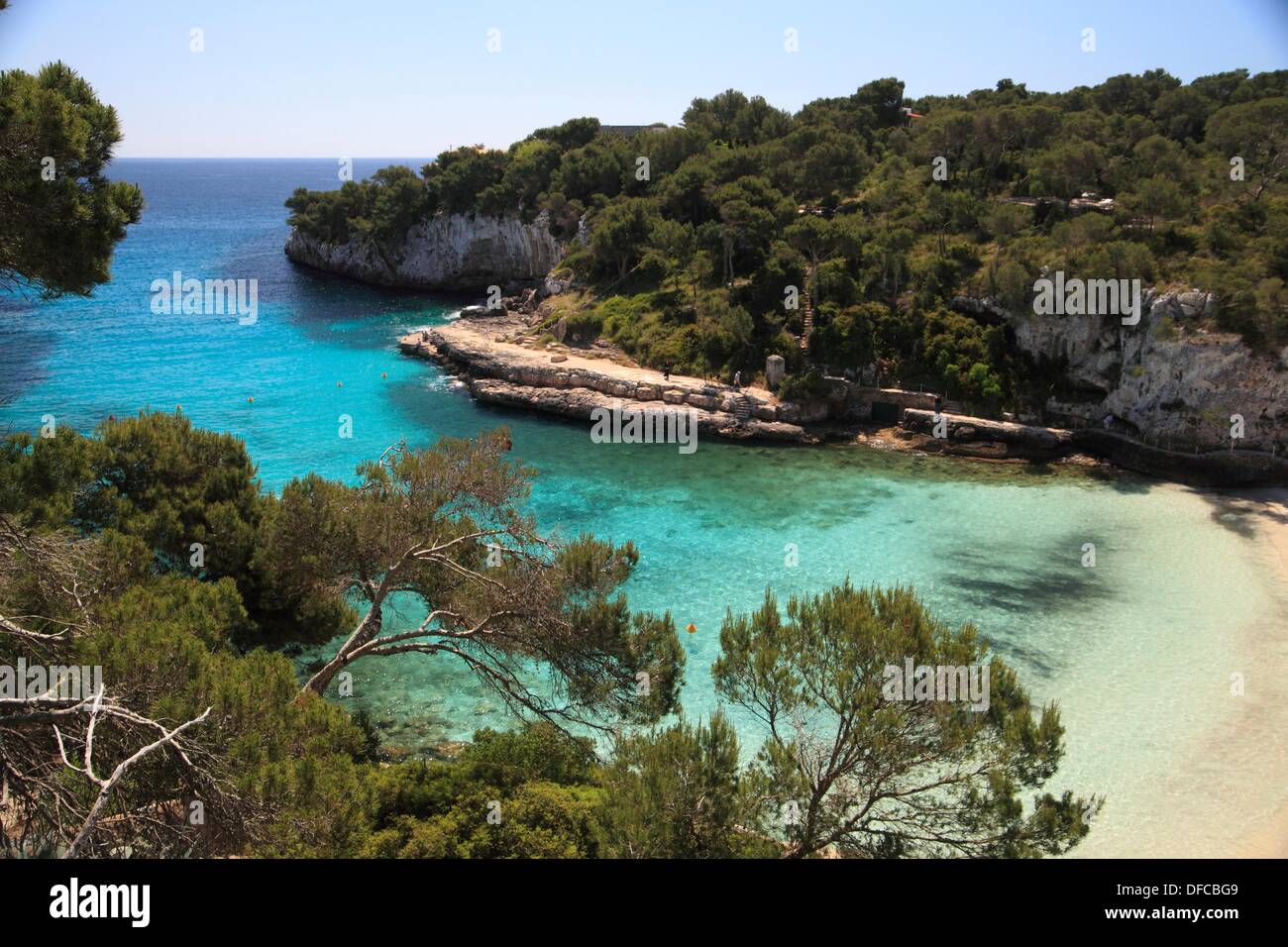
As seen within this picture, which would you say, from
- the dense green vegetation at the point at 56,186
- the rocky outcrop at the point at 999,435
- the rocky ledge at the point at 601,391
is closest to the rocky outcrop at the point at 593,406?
the rocky ledge at the point at 601,391

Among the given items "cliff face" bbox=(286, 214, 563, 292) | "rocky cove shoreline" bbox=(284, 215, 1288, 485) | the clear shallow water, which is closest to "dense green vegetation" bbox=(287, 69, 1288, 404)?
"rocky cove shoreline" bbox=(284, 215, 1288, 485)

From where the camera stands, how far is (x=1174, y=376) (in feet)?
95.5

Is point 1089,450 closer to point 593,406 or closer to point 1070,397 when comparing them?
point 1070,397

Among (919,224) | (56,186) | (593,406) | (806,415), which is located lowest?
(806,415)

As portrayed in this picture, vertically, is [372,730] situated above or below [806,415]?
below

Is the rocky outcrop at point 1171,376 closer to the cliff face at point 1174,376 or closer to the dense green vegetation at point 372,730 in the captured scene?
the cliff face at point 1174,376

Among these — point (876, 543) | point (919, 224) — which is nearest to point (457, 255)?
point (919, 224)

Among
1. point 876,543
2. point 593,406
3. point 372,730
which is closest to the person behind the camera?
point 372,730

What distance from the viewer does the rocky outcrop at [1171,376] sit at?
27.9 m

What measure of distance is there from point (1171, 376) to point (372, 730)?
2947 centimetres

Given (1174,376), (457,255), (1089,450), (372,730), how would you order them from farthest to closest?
(457,255) < (1089,450) < (1174,376) < (372,730)

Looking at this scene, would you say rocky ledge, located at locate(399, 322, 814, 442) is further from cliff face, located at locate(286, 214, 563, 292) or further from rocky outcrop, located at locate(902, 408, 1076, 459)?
cliff face, located at locate(286, 214, 563, 292)
